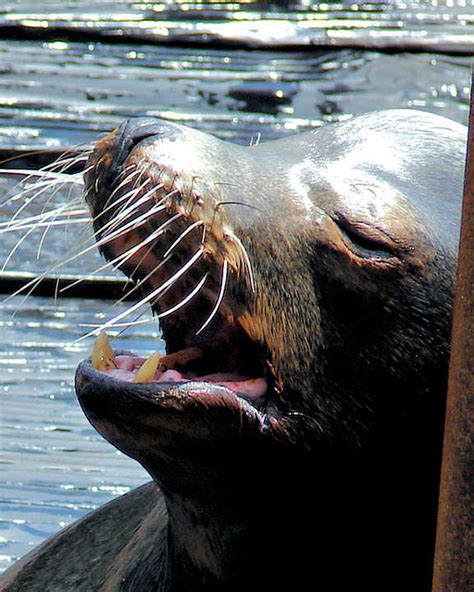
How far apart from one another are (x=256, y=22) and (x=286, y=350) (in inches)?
81.4

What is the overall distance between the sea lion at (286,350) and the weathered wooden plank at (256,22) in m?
1.75

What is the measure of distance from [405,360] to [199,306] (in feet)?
0.92

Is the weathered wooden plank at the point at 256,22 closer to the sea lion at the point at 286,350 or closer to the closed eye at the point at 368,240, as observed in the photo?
the sea lion at the point at 286,350

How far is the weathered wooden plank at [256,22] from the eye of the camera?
12.5ft

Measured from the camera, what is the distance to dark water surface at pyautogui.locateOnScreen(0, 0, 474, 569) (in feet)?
11.0

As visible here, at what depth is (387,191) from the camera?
2.00m

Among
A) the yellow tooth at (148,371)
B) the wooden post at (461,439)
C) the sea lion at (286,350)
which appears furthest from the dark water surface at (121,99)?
the wooden post at (461,439)

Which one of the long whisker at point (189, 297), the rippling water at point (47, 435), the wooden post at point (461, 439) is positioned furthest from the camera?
the rippling water at point (47, 435)

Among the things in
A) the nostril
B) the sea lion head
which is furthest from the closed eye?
the nostril

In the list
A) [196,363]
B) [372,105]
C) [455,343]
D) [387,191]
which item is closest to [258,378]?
[196,363]

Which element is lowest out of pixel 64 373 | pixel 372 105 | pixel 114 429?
pixel 64 373

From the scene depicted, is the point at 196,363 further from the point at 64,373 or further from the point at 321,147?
the point at 64,373

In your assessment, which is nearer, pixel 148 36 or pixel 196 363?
pixel 196 363

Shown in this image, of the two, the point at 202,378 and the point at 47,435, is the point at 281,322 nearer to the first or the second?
the point at 202,378
